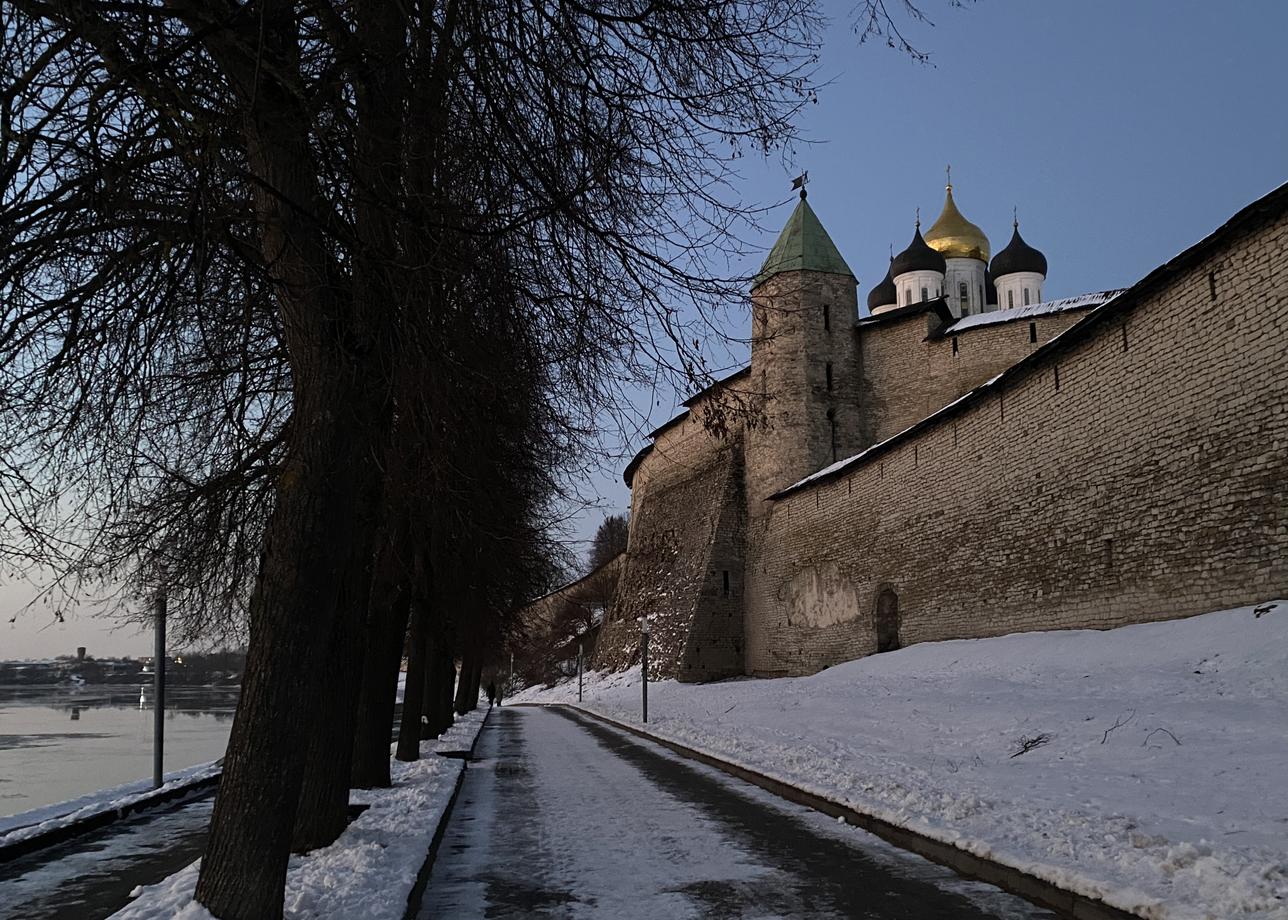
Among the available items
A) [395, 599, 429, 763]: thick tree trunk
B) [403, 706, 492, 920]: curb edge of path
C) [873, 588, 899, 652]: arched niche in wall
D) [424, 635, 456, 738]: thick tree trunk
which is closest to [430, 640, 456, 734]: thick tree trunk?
[424, 635, 456, 738]: thick tree trunk

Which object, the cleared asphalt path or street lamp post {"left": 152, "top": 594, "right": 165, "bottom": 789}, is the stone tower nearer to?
street lamp post {"left": 152, "top": 594, "right": 165, "bottom": 789}

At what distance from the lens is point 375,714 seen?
10.8 meters

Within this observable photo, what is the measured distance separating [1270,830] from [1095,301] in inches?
1365

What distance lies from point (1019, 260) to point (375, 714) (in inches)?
2241

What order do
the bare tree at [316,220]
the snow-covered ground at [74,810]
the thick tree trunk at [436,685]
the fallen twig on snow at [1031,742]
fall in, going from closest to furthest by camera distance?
1. the bare tree at [316,220]
2. the snow-covered ground at [74,810]
3. the fallen twig on snow at [1031,742]
4. the thick tree trunk at [436,685]

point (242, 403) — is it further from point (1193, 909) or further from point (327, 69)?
point (1193, 909)

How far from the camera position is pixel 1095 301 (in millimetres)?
37750

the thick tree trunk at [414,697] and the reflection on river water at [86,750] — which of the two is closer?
the thick tree trunk at [414,697]

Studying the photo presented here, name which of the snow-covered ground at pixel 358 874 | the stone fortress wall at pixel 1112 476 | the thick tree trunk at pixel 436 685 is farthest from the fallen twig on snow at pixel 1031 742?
the thick tree trunk at pixel 436 685

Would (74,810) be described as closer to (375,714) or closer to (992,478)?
(375,714)

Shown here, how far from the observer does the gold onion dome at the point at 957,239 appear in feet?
208

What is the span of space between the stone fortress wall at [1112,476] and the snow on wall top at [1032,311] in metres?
11.6

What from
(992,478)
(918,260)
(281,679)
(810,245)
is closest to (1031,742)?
(281,679)

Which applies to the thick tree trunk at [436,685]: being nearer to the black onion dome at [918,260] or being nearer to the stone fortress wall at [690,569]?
the stone fortress wall at [690,569]
